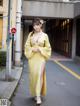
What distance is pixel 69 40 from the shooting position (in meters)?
31.2

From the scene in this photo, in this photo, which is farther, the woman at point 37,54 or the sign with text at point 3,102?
the woman at point 37,54

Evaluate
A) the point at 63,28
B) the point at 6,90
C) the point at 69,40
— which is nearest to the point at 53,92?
the point at 6,90

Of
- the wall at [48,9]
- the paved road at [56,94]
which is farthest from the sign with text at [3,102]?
the wall at [48,9]

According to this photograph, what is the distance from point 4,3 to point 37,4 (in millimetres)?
6396

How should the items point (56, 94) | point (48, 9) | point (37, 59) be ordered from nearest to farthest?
1. point (37, 59)
2. point (56, 94)
3. point (48, 9)

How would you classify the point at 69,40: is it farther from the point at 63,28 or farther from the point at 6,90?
the point at 6,90

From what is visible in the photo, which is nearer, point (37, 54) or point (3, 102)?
point (3, 102)

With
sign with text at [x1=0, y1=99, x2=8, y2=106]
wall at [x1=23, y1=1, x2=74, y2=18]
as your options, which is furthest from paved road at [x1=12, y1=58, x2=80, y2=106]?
wall at [x1=23, y1=1, x2=74, y2=18]

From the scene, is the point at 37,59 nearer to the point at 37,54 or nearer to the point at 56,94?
the point at 37,54

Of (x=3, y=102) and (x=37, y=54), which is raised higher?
(x=37, y=54)

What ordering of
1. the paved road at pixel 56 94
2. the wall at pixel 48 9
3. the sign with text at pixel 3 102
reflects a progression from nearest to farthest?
the sign with text at pixel 3 102 < the paved road at pixel 56 94 < the wall at pixel 48 9

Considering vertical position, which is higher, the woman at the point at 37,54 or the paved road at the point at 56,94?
the woman at the point at 37,54

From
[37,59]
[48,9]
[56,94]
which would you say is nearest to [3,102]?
[37,59]

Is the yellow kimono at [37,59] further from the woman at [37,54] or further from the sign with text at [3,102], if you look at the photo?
the sign with text at [3,102]
